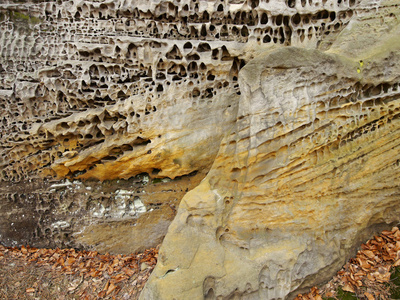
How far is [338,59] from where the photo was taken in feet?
12.3

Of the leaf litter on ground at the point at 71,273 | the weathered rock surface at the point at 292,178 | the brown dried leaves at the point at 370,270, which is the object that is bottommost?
the leaf litter on ground at the point at 71,273

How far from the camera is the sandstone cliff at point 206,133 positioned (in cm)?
375

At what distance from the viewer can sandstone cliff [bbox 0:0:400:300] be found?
375 cm

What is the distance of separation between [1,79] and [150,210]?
3194 mm

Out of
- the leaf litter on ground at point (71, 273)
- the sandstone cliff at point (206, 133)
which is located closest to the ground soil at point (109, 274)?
the leaf litter on ground at point (71, 273)

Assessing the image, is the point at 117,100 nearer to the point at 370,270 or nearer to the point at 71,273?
the point at 71,273

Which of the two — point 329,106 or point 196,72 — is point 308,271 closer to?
point 329,106

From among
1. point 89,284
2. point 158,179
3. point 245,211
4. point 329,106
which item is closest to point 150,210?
point 158,179

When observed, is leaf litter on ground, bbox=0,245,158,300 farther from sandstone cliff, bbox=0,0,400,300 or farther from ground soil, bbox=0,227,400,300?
sandstone cliff, bbox=0,0,400,300

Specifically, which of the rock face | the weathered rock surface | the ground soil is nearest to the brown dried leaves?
the ground soil

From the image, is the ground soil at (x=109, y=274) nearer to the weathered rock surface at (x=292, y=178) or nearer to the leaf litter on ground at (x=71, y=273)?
the leaf litter on ground at (x=71, y=273)

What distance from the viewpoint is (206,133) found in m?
4.77

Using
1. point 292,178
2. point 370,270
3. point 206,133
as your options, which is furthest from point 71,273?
point 370,270

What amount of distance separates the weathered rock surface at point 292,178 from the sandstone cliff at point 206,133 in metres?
0.02
